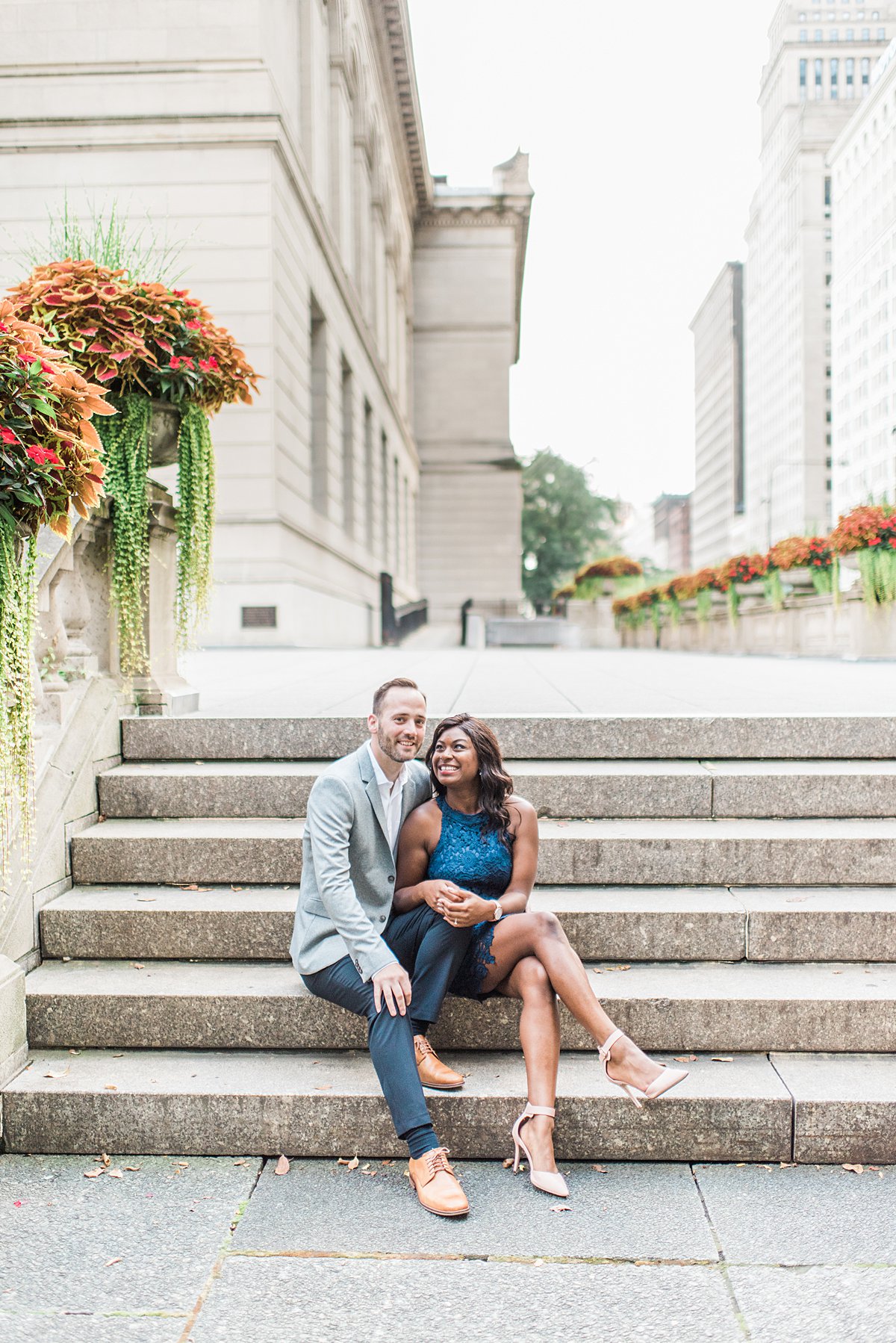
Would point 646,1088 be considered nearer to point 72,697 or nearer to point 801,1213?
point 801,1213

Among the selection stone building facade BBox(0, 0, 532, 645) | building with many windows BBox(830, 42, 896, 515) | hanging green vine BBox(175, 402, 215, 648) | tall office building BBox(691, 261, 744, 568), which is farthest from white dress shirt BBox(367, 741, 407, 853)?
tall office building BBox(691, 261, 744, 568)

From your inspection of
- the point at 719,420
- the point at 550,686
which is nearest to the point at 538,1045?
the point at 550,686

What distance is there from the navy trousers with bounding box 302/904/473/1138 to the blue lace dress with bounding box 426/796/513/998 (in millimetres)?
146

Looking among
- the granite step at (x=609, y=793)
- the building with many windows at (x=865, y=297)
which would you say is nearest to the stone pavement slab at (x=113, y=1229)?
the granite step at (x=609, y=793)

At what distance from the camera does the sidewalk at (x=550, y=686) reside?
6.01m

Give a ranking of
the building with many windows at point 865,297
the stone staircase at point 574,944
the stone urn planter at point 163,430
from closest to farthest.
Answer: the stone staircase at point 574,944
the stone urn planter at point 163,430
the building with many windows at point 865,297

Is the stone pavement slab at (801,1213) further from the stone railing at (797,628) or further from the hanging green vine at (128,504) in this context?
the stone railing at (797,628)

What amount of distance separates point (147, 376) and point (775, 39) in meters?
150

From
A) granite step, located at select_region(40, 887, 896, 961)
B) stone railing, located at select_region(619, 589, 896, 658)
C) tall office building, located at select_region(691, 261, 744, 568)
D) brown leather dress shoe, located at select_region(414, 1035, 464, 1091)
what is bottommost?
brown leather dress shoe, located at select_region(414, 1035, 464, 1091)

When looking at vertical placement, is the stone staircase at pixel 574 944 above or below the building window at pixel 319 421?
below

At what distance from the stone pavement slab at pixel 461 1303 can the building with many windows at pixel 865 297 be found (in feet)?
311

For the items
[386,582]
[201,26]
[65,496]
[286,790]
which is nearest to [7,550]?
[65,496]

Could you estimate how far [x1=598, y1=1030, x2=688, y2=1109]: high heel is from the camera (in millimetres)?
3305

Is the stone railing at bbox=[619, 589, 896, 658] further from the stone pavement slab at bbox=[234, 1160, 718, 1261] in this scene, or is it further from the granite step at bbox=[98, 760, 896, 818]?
the stone pavement slab at bbox=[234, 1160, 718, 1261]
